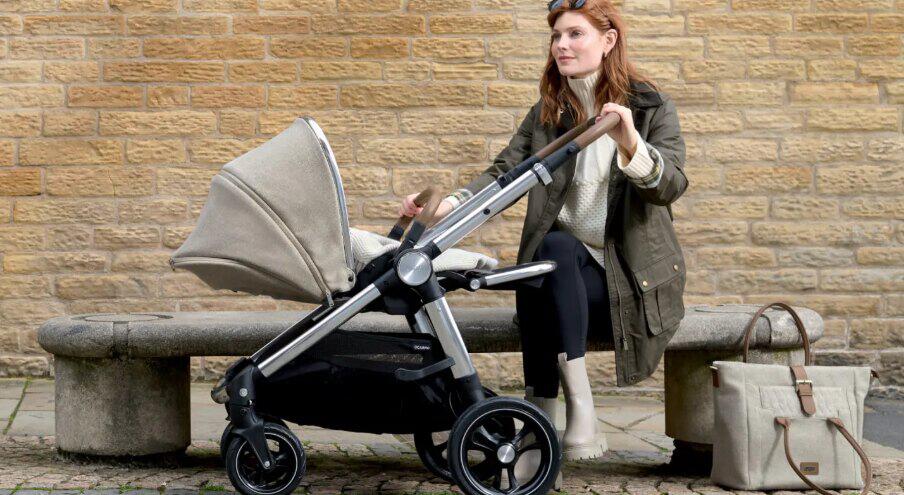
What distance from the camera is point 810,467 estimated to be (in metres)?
3.80

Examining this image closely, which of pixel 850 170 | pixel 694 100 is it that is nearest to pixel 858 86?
pixel 850 170

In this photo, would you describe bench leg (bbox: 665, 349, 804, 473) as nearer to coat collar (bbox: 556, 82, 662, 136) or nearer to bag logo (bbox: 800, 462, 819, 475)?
bag logo (bbox: 800, 462, 819, 475)

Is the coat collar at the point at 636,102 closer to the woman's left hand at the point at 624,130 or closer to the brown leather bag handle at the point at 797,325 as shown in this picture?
the woman's left hand at the point at 624,130

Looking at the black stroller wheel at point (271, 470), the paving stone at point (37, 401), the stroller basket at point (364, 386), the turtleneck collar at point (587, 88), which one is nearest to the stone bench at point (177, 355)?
the stroller basket at point (364, 386)

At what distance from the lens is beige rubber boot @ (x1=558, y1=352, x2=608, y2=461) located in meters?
3.71

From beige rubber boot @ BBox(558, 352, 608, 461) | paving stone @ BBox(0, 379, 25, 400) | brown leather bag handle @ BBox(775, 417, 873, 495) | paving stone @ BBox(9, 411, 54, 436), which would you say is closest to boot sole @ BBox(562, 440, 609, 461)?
beige rubber boot @ BBox(558, 352, 608, 461)

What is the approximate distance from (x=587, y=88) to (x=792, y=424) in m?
1.17

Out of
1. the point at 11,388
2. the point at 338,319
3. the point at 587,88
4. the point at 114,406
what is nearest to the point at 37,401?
the point at 11,388

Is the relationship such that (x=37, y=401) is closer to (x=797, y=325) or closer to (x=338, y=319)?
(x=338, y=319)

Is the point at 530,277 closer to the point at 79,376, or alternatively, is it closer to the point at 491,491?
the point at 491,491

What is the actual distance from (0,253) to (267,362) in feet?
11.3

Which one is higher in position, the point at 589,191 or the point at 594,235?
the point at 589,191

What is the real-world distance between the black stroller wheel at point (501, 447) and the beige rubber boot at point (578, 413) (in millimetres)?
213

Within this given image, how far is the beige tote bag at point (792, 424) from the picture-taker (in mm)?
3791
